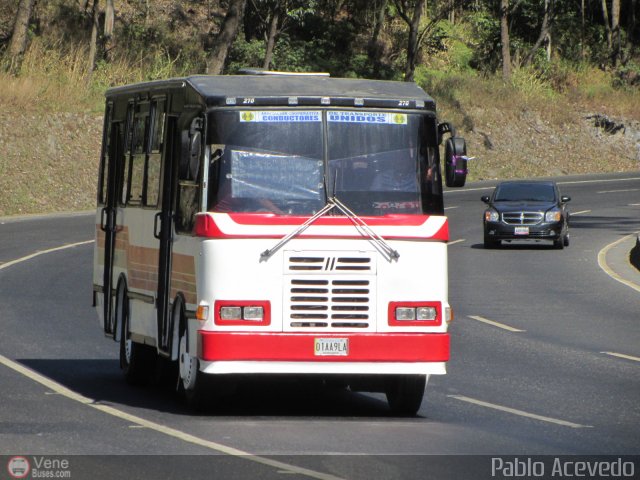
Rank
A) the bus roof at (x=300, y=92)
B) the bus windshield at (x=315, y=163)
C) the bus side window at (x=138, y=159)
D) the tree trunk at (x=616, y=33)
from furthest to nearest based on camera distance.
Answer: the tree trunk at (x=616, y=33) < the bus side window at (x=138, y=159) < the bus roof at (x=300, y=92) < the bus windshield at (x=315, y=163)

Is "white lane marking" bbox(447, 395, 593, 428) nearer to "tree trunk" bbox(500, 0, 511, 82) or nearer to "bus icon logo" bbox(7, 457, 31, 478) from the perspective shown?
"bus icon logo" bbox(7, 457, 31, 478)

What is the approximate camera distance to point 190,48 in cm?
6600

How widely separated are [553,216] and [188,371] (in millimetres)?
25425

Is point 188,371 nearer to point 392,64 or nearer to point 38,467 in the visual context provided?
point 38,467

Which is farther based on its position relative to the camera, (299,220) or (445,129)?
(445,129)

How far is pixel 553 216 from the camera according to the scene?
121 feet

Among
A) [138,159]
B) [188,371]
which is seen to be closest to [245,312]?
[188,371]

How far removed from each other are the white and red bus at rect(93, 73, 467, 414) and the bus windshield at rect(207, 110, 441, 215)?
0.04 feet

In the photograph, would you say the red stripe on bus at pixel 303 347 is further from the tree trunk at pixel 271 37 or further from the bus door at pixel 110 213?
the tree trunk at pixel 271 37

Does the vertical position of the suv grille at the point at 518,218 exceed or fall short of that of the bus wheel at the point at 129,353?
it exceeds it

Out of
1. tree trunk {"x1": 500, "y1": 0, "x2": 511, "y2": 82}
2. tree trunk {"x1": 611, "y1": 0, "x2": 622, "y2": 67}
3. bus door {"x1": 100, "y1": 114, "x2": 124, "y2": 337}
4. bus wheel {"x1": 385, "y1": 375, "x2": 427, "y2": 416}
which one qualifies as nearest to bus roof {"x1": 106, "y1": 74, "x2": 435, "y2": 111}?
bus wheel {"x1": 385, "y1": 375, "x2": 427, "y2": 416}

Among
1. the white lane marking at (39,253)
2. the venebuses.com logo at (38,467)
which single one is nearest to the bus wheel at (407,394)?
Answer: the venebuses.com logo at (38,467)

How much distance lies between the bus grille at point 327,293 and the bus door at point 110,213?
413 centimetres

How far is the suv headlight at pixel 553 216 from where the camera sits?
36969 mm
